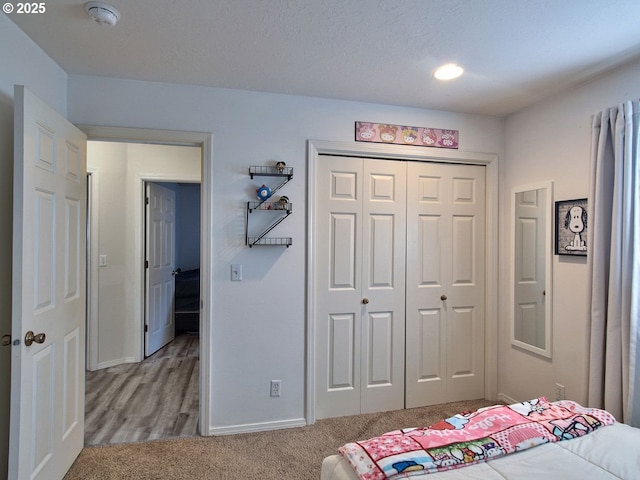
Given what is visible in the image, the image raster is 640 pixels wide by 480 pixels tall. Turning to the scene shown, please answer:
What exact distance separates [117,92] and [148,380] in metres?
2.58

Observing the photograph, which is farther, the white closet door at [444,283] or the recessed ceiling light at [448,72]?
the white closet door at [444,283]

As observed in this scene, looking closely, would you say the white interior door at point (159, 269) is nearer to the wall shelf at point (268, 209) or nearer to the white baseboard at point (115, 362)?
the white baseboard at point (115, 362)

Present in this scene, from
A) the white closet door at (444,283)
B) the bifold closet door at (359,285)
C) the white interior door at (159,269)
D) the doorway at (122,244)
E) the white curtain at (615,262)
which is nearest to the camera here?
the white curtain at (615,262)

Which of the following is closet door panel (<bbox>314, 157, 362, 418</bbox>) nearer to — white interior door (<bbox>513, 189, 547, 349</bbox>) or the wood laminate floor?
the wood laminate floor

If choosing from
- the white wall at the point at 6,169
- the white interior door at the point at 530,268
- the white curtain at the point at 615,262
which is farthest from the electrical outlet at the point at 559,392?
the white wall at the point at 6,169

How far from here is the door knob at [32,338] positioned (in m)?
1.51

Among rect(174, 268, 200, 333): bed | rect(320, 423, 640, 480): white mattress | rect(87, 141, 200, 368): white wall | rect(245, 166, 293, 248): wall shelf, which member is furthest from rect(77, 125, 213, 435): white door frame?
rect(174, 268, 200, 333): bed

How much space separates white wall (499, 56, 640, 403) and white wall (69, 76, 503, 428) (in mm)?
1533

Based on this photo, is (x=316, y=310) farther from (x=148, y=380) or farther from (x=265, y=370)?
(x=148, y=380)

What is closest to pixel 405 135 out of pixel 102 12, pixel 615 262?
pixel 615 262

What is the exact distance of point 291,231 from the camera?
8.12ft

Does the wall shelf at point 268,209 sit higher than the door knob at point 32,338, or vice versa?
the wall shelf at point 268,209

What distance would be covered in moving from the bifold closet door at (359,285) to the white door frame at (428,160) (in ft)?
0.26

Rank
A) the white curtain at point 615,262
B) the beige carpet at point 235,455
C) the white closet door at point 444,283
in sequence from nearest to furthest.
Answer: the white curtain at point 615,262 < the beige carpet at point 235,455 < the white closet door at point 444,283
